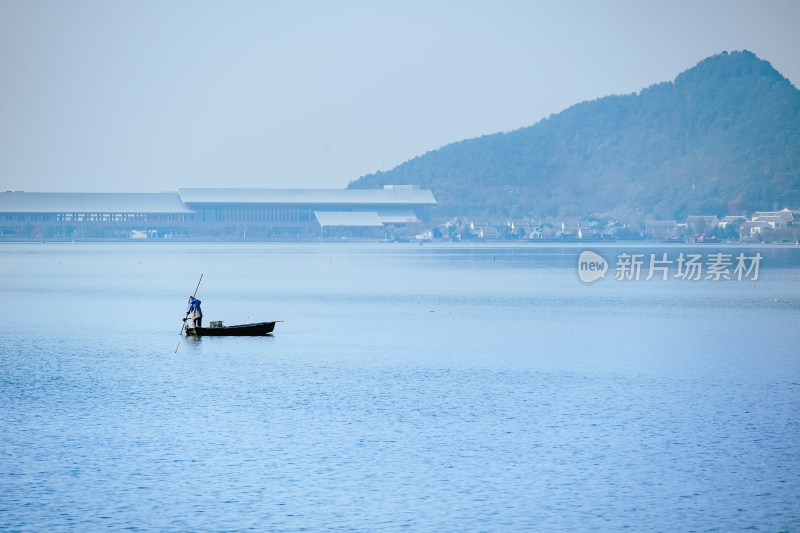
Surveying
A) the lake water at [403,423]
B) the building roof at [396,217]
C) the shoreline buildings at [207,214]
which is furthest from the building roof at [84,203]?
the lake water at [403,423]

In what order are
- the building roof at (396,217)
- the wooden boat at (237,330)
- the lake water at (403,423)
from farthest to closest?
the building roof at (396,217) → the wooden boat at (237,330) → the lake water at (403,423)

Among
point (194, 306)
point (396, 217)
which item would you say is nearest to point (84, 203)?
point (396, 217)

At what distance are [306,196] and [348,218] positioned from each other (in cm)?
741

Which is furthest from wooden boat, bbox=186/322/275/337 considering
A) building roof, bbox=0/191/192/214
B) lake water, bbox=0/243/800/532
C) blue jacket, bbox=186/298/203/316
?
building roof, bbox=0/191/192/214

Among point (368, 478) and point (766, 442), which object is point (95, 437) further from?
point (766, 442)

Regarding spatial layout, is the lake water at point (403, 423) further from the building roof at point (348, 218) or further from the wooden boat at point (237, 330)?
the building roof at point (348, 218)

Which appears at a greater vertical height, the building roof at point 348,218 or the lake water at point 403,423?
the building roof at point 348,218

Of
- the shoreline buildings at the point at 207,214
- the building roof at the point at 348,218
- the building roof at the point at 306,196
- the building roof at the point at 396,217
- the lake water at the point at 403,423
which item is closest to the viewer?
the lake water at the point at 403,423

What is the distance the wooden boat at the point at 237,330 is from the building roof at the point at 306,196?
126293 millimetres

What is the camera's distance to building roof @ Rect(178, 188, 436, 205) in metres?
159

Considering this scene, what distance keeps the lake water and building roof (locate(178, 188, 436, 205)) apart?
118 metres

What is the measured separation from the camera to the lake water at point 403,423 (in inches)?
560

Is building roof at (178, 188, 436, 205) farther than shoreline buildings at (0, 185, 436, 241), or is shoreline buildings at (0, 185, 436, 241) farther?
building roof at (178, 188, 436, 205)

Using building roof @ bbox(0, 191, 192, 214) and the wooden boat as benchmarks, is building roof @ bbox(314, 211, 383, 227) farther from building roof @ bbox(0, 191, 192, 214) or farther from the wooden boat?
the wooden boat
